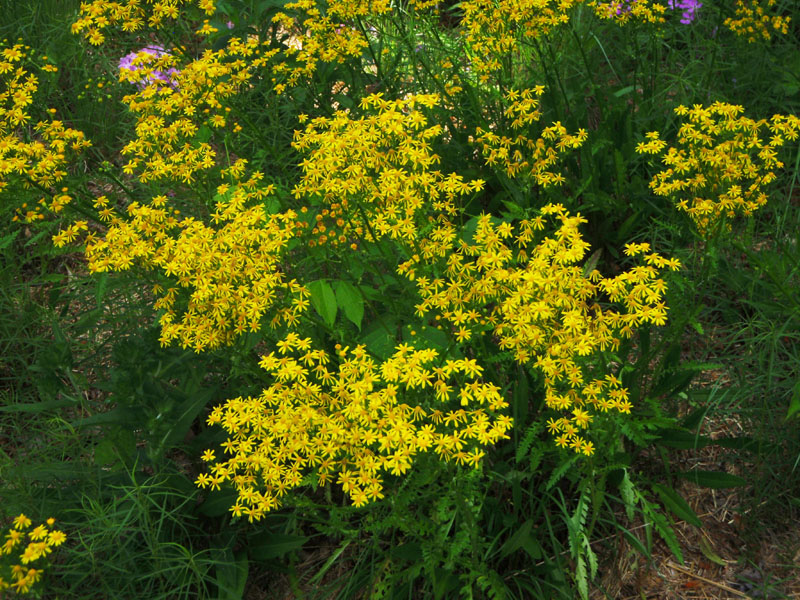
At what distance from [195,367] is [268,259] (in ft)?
2.57

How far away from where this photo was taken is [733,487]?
2934 mm

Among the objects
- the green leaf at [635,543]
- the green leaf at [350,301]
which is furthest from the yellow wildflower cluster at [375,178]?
the green leaf at [635,543]

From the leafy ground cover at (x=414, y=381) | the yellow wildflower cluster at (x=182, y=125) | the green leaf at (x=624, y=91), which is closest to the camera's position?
the leafy ground cover at (x=414, y=381)

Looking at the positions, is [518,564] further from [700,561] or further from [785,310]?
[785,310]

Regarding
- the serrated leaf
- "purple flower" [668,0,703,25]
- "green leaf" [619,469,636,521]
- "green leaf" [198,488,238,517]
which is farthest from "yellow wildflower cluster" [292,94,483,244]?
"purple flower" [668,0,703,25]

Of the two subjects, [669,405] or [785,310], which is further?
[669,405]

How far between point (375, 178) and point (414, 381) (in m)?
1.10

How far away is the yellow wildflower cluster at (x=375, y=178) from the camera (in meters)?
2.68

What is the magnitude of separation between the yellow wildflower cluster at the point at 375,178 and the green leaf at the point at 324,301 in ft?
0.61

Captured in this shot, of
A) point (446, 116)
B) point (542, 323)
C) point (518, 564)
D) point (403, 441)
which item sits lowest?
point (518, 564)

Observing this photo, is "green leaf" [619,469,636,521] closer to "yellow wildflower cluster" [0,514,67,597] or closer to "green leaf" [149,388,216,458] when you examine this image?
"green leaf" [149,388,216,458]

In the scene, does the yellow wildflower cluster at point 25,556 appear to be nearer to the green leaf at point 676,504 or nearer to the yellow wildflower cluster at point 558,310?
the yellow wildflower cluster at point 558,310

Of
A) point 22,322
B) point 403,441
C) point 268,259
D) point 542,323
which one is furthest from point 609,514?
point 22,322

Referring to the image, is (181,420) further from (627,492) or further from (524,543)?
(627,492)
